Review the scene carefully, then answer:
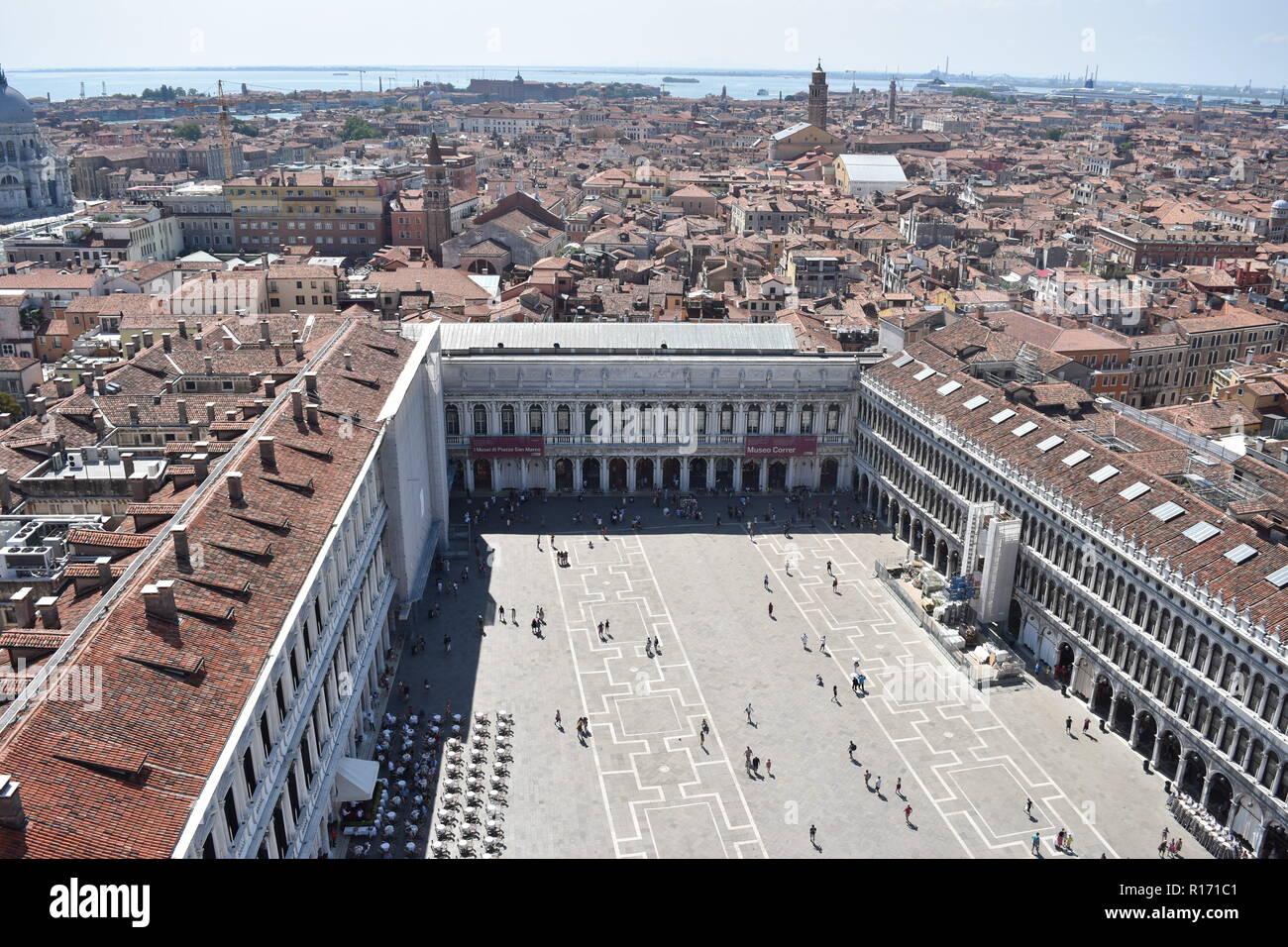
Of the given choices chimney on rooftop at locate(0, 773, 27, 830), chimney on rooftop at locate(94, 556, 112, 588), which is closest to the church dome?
chimney on rooftop at locate(94, 556, 112, 588)

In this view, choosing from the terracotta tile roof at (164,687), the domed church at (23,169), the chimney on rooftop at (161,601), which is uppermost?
the domed church at (23,169)

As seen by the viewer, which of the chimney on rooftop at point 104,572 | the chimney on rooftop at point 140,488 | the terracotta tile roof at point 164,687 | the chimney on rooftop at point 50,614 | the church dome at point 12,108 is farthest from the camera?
the church dome at point 12,108

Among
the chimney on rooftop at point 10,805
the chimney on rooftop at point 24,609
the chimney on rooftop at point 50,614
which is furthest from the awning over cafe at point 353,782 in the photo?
the chimney on rooftop at point 10,805

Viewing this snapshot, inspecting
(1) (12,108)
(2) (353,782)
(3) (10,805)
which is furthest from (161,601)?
(1) (12,108)

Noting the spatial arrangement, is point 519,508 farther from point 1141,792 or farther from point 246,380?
point 1141,792

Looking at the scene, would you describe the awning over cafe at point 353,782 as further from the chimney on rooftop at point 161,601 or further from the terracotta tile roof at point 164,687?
the chimney on rooftop at point 161,601
